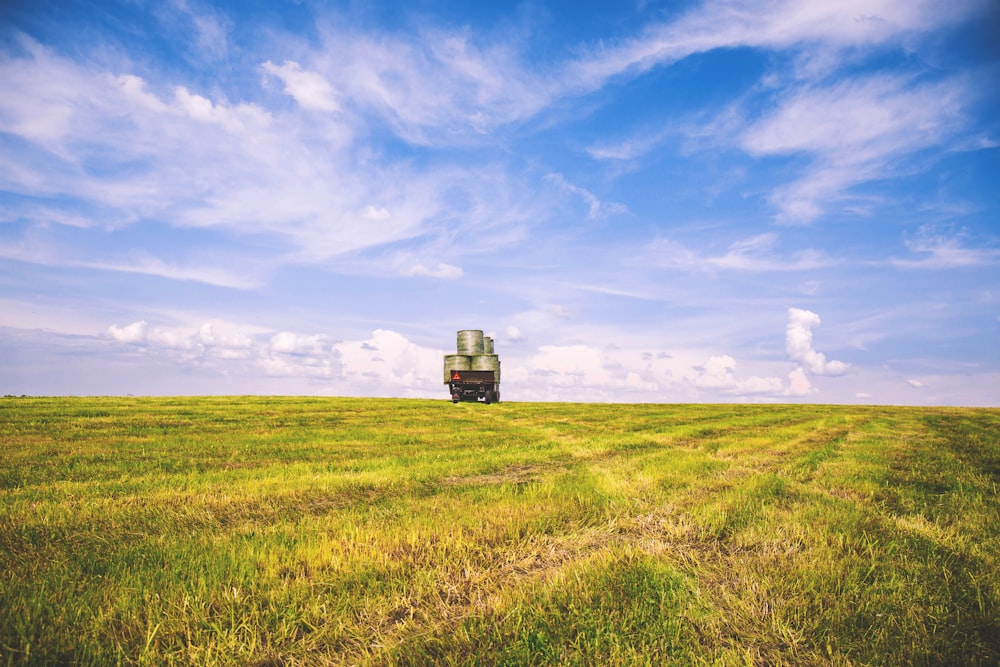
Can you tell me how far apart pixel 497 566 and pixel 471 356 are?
3748 cm

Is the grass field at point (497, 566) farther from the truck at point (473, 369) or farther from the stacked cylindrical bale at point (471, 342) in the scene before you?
the stacked cylindrical bale at point (471, 342)

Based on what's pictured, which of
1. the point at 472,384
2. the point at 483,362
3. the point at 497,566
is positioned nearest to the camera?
the point at 497,566

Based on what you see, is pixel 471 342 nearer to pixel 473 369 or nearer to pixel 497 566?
pixel 473 369

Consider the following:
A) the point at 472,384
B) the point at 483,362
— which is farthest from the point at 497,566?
the point at 483,362

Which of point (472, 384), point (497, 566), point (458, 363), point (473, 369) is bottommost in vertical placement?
point (497, 566)

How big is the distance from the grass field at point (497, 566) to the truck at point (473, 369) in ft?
97.7

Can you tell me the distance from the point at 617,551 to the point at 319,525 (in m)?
3.53

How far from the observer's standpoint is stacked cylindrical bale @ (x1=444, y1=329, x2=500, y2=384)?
4162 centimetres

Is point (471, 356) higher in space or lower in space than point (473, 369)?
higher

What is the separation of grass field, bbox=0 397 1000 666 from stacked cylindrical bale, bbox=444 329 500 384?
31807 mm

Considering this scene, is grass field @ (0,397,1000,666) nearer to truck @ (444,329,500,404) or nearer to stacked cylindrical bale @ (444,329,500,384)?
truck @ (444,329,500,404)

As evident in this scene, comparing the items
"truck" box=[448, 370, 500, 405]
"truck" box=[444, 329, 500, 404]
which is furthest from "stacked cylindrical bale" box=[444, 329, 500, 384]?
"truck" box=[448, 370, 500, 405]

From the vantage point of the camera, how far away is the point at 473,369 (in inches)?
1645

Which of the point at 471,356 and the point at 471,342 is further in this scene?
the point at 471,342
